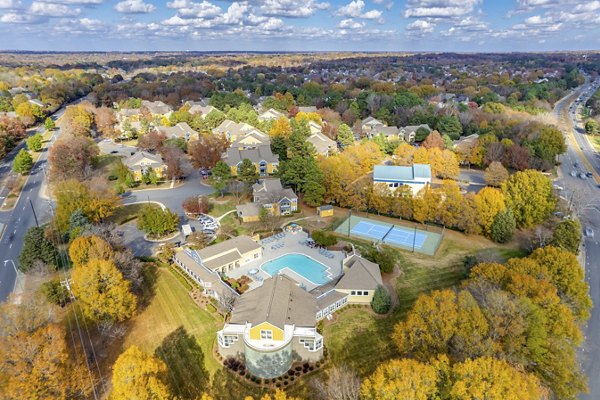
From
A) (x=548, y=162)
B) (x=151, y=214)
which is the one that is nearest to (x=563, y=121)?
(x=548, y=162)

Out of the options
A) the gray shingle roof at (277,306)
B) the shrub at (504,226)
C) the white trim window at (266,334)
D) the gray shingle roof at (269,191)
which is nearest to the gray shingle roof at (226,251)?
the gray shingle roof at (277,306)

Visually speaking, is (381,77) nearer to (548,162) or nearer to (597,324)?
(548,162)

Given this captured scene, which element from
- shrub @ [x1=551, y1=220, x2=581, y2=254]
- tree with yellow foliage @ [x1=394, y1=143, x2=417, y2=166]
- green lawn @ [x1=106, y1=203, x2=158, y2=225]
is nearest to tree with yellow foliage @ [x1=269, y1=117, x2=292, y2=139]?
tree with yellow foliage @ [x1=394, y1=143, x2=417, y2=166]

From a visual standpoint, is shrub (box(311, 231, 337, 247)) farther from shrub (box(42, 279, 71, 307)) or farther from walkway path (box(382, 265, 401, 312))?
shrub (box(42, 279, 71, 307))

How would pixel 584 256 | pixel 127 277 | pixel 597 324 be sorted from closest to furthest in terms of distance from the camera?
pixel 597 324 → pixel 127 277 → pixel 584 256

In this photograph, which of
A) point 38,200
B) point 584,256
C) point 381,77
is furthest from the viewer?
point 381,77
